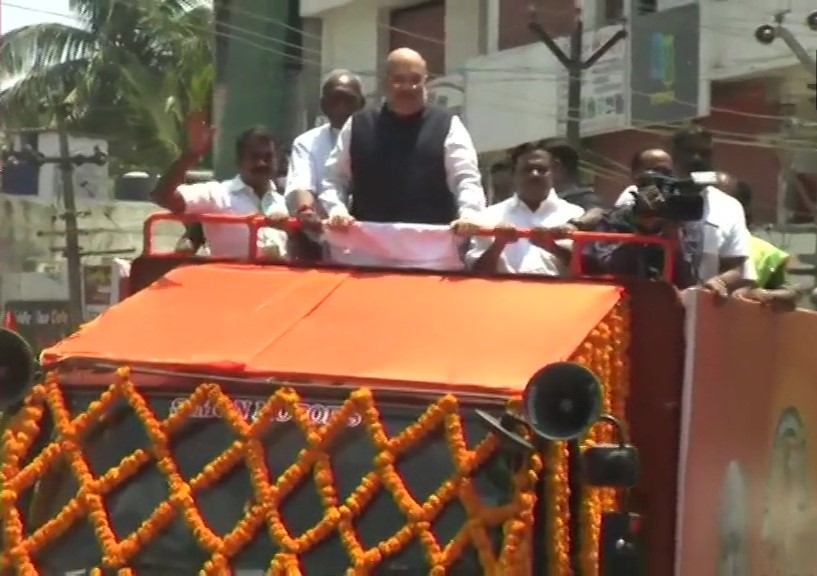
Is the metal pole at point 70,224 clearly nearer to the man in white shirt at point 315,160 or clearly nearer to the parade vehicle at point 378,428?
the man in white shirt at point 315,160

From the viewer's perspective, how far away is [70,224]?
27.1 metres

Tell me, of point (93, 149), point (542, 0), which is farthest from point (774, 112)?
point (93, 149)

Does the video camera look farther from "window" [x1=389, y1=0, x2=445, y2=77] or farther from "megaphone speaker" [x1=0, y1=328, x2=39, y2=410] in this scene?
"window" [x1=389, y1=0, x2=445, y2=77]

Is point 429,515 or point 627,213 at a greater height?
point 627,213

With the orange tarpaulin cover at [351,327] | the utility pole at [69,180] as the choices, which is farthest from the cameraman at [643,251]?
the utility pole at [69,180]

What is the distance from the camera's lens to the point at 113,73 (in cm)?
3084

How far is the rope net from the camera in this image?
180 inches

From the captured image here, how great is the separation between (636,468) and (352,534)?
76 cm

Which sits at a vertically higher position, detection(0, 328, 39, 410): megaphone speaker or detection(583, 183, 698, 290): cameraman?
detection(583, 183, 698, 290): cameraman

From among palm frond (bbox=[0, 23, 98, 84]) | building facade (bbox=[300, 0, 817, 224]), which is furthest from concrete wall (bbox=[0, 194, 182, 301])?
building facade (bbox=[300, 0, 817, 224])

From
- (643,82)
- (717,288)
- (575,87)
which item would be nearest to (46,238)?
(575,87)

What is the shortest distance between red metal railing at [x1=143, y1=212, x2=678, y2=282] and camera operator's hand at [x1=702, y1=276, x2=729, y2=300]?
4.6 inches

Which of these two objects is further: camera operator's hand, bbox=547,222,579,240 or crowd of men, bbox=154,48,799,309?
crowd of men, bbox=154,48,799,309

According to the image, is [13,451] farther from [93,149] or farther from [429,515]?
[93,149]
